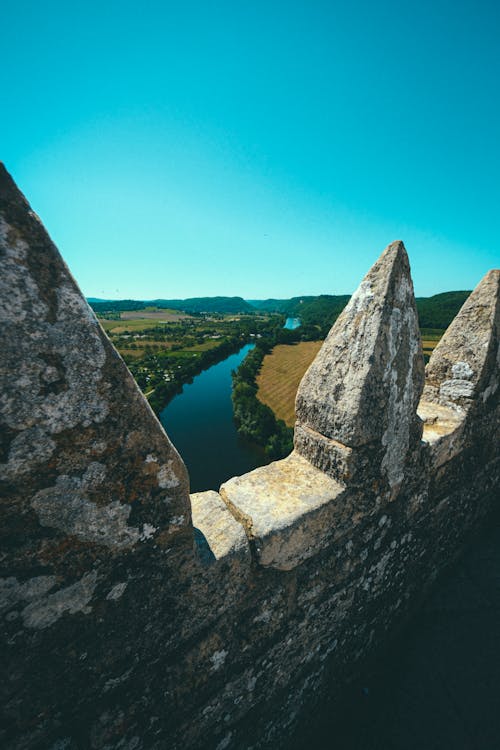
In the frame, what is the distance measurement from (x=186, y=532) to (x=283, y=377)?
52376 millimetres

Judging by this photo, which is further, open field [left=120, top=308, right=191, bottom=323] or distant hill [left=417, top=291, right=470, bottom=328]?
open field [left=120, top=308, right=191, bottom=323]

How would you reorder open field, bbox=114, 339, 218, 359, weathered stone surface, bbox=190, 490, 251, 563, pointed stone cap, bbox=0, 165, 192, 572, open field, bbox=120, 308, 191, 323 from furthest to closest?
open field, bbox=120, 308, 191, 323
open field, bbox=114, 339, 218, 359
weathered stone surface, bbox=190, 490, 251, 563
pointed stone cap, bbox=0, 165, 192, 572

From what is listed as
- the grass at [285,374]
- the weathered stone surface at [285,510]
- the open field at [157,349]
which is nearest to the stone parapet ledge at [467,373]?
the weathered stone surface at [285,510]

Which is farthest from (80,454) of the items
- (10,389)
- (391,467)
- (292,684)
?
(292,684)

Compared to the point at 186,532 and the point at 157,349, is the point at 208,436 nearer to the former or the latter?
the point at 186,532

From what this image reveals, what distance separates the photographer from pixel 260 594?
6.13 ft

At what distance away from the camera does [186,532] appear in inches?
59.1

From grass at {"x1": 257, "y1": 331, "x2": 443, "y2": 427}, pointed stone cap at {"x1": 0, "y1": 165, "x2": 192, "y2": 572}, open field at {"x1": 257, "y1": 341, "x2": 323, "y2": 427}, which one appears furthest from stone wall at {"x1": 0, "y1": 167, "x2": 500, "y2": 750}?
open field at {"x1": 257, "y1": 341, "x2": 323, "y2": 427}

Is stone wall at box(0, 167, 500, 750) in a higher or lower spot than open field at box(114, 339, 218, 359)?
higher

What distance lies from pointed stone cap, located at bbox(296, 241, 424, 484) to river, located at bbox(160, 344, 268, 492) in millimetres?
26407

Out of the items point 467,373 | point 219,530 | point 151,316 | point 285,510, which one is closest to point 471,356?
point 467,373

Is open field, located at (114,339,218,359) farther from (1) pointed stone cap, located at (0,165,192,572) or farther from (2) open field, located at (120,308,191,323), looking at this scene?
(1) pointed stone cap, located at (0,165,192,572)

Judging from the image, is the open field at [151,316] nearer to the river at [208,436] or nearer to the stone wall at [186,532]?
the river at [208,436]

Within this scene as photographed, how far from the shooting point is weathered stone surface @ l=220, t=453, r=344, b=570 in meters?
1.75
